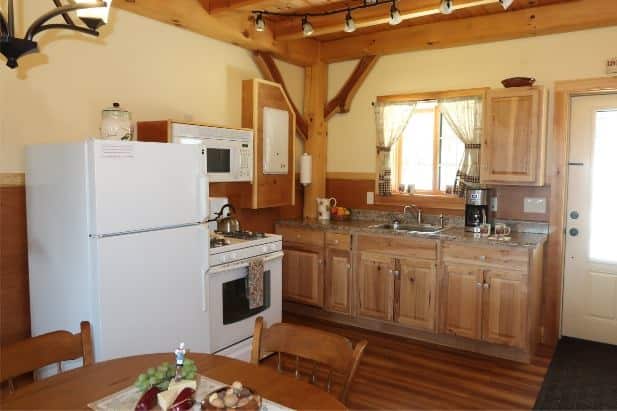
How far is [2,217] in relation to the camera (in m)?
2.71

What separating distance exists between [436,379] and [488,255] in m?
1.00

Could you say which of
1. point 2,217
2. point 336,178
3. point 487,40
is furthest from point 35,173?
point 487,40

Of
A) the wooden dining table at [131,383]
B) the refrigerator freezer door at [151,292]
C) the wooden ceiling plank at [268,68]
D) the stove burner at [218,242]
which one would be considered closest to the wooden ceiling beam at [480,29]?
the wooden ceiling plank at [268,68]

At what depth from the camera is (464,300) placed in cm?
378

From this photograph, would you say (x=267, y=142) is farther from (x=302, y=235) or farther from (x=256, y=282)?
(x=256, y=282)

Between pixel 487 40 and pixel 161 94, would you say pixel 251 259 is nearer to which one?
pixel 161 94

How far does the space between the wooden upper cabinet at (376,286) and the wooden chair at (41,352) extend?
108 inches

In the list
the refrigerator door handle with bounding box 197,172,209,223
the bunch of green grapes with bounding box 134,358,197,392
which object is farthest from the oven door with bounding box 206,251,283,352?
the bunch of green grapes with bounding box 134,358,197,392

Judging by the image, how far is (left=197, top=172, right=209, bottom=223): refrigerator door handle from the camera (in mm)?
2990

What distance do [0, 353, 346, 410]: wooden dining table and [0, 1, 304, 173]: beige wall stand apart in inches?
64.7

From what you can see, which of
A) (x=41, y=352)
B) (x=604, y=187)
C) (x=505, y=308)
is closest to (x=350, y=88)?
(x=604, y=187)

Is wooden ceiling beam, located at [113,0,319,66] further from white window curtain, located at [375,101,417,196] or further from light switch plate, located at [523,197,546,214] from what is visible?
light switch plate, located at [523,197,546,214]

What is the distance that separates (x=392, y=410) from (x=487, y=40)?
311 centimetres

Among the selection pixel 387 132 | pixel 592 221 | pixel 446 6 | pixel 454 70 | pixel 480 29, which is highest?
pixel 480 29
